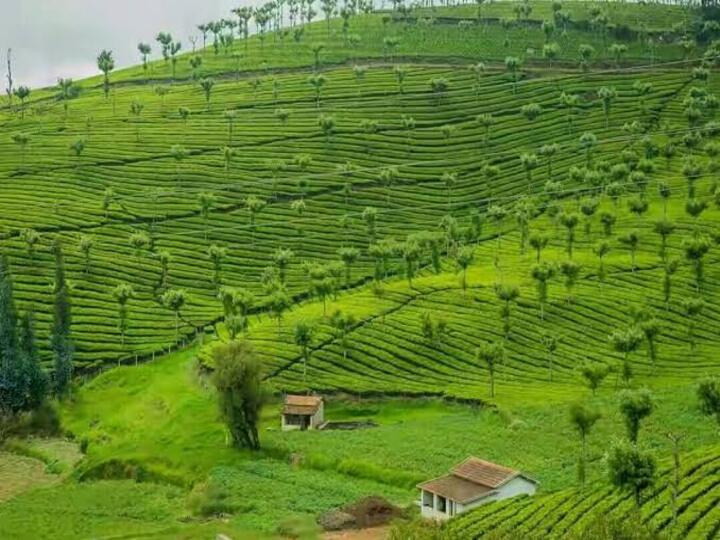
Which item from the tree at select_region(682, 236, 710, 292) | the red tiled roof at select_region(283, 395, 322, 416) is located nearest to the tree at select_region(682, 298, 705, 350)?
the tree at select_region(682, 236, 710, 292)

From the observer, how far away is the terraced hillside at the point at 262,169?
119 m

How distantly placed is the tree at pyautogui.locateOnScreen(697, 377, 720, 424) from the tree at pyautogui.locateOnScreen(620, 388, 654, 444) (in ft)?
12.9

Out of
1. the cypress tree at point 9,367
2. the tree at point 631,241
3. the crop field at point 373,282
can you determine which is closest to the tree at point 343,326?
the crop field at point 373,282

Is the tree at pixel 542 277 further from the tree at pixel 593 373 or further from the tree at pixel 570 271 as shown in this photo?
the tree at pixel 593 373

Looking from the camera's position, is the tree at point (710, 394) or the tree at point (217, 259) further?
the tree at point (217, 259)

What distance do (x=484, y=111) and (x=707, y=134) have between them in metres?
35.2

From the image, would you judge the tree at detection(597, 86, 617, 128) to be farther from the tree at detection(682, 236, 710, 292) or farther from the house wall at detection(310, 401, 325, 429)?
the house wall at detection(310, 401, 325, 429)

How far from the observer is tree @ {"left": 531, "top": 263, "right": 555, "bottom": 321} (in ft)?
321

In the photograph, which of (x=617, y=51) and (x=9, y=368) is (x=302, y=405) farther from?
(x=617, y=51)

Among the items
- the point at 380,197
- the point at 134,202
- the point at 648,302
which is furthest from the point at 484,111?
the point at 648,302

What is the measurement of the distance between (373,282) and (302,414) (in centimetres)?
4006

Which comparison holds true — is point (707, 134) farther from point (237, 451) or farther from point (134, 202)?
point (237, 451)

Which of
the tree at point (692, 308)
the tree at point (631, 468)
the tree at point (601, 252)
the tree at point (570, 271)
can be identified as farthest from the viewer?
the tree at point (601, 252)

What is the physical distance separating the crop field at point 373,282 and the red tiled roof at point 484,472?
220cm
